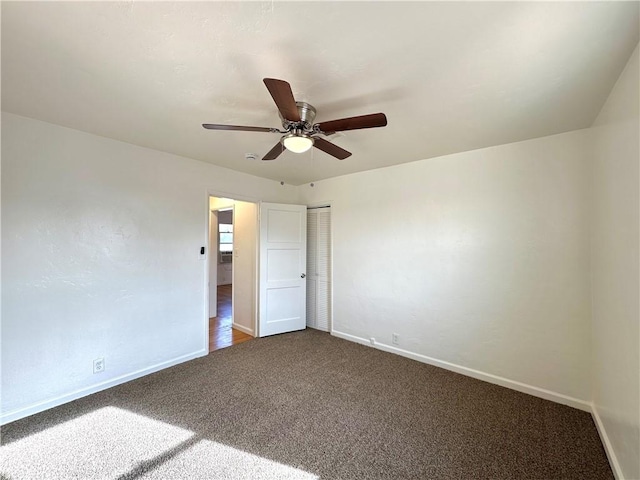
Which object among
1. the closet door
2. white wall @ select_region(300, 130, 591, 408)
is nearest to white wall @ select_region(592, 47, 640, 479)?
white wall @ select_region(300, 130, 591, 408)

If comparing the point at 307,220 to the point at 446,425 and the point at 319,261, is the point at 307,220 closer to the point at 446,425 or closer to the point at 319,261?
the point at 319,261

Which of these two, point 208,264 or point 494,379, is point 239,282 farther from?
point 494,379

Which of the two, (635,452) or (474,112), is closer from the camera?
(635,452)

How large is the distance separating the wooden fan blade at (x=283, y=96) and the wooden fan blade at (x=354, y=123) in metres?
0.20

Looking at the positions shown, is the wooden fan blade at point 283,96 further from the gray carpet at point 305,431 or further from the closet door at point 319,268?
the closet door at point 319,268

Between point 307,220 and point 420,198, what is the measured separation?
2010 mm

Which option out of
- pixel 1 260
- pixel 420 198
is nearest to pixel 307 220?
pixel 420 198

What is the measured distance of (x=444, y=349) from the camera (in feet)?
10.5

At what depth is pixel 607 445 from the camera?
189 centimetres

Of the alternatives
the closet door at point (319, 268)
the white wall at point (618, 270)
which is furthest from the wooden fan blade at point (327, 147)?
the closet door at point (319, 268)

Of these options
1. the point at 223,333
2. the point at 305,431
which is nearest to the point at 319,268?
the point at 223,333

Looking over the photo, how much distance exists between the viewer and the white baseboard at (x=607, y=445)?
5.51 feet

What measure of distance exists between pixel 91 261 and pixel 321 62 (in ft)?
9.01

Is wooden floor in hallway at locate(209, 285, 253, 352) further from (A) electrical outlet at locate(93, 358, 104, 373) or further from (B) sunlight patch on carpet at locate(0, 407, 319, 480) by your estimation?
(B) sunlight patch on carpet at locate(0, 407, 319, 480)
